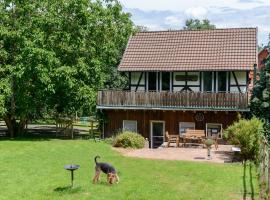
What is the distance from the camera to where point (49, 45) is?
107ft

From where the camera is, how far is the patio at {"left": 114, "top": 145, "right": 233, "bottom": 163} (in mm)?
24469

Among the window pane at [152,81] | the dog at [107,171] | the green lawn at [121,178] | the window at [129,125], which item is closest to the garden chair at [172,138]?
the window at [129,125]

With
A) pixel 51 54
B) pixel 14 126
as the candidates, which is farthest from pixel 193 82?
pixel 14 126

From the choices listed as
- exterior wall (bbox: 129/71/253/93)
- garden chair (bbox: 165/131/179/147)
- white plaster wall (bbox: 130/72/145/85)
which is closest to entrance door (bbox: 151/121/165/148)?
garden chair (bbox: 165/131/179/147)

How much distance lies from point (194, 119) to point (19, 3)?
14.3 meters

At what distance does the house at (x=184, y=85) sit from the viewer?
99.8 feet

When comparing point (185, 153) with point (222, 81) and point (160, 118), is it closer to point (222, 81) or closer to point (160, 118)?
point (160, 118)

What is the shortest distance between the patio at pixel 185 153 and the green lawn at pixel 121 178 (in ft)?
4.08

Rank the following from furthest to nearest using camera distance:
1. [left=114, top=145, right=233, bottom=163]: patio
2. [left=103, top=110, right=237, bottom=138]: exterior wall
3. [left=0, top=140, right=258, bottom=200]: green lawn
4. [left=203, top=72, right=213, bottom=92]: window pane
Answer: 1. [left=203, top=72, right=213, bottom=92]: window pane
2. [left=103, top=110, right=237, bottom=138]: exterior wall
3. [left=114, top=145, right=233, bottom=163]: patio
4. [left=0, top=140, right=258, bottom=200]: green lawn

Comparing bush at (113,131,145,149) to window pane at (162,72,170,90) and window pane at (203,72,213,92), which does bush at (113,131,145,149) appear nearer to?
window pane at (162,72,170,90)

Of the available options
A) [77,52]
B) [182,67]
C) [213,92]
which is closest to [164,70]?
[182,67]

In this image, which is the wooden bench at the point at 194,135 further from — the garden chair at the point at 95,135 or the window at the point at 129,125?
the garden chair at the point at 95,135

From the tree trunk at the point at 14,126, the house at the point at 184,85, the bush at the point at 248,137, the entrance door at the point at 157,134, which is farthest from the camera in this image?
the tree trunk at the point at 14,126

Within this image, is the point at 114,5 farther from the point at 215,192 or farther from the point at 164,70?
the point at 215,192
